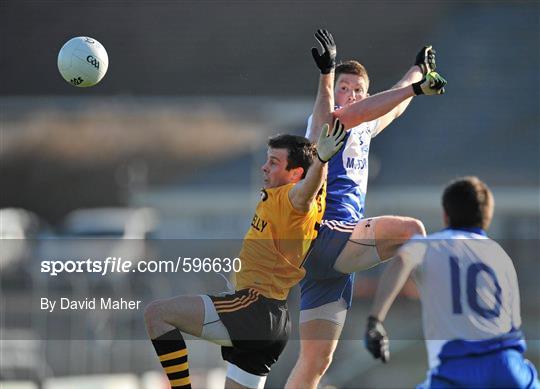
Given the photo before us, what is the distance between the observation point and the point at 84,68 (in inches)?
250

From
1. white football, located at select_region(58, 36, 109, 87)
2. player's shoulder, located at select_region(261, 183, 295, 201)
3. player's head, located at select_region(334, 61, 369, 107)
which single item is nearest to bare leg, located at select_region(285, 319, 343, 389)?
player's shoulder, located at select_region(261, 183, 295, 201)

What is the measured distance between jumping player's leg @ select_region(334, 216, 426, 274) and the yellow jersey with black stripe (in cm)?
22

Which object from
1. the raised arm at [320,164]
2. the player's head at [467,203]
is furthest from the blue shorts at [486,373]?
the raised arm at [320,164]

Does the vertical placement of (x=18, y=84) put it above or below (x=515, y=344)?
above

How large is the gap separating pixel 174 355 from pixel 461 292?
177cm

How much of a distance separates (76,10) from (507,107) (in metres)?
4.27

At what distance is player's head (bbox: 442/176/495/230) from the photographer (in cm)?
421

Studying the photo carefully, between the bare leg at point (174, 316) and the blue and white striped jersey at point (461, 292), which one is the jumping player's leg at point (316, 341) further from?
the blue and white striped jersey at point (461, 292)

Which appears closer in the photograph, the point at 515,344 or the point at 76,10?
the point at 515,344

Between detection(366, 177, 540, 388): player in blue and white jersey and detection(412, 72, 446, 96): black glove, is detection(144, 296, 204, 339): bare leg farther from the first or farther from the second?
detection(412, 72, 446, 96): black glove

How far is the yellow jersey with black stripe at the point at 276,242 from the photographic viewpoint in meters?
5.36

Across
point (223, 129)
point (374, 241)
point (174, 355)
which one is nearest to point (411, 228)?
point (374, 241)

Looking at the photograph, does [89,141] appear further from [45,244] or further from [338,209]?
[338,209]

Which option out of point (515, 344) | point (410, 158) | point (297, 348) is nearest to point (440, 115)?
point (410, 158)
